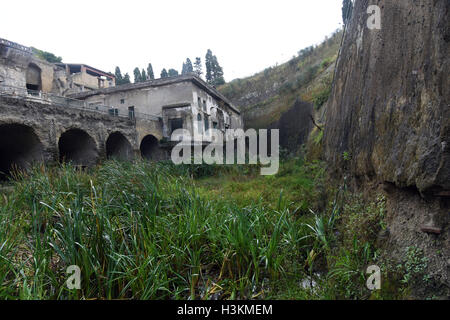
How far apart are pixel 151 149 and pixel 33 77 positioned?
14822 millimetres

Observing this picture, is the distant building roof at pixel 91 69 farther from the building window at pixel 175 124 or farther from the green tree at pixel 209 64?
the building window at pixel 175 124

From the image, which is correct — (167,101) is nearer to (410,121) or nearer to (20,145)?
(20,145)

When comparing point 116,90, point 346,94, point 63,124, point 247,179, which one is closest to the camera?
point 346,94

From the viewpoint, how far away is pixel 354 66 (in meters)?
3.89

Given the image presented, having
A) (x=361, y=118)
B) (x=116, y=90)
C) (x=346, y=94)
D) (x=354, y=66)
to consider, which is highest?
(x=116, y=90)

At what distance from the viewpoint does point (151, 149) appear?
711 inches

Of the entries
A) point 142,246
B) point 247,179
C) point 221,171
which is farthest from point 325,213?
point 221,171

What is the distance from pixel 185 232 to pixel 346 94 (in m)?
3.68

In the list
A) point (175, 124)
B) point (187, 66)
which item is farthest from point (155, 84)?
point (187, 66)

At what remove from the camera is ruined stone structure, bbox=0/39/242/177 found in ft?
33.1

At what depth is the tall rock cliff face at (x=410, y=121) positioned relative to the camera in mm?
1873

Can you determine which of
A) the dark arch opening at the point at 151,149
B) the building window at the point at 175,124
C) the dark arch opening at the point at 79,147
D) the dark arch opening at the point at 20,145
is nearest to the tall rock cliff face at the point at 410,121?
the dark arch opening at the point at 20,145

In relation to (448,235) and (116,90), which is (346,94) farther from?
(116,90)

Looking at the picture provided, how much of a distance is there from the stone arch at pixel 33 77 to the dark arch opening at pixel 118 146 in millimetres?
12994
